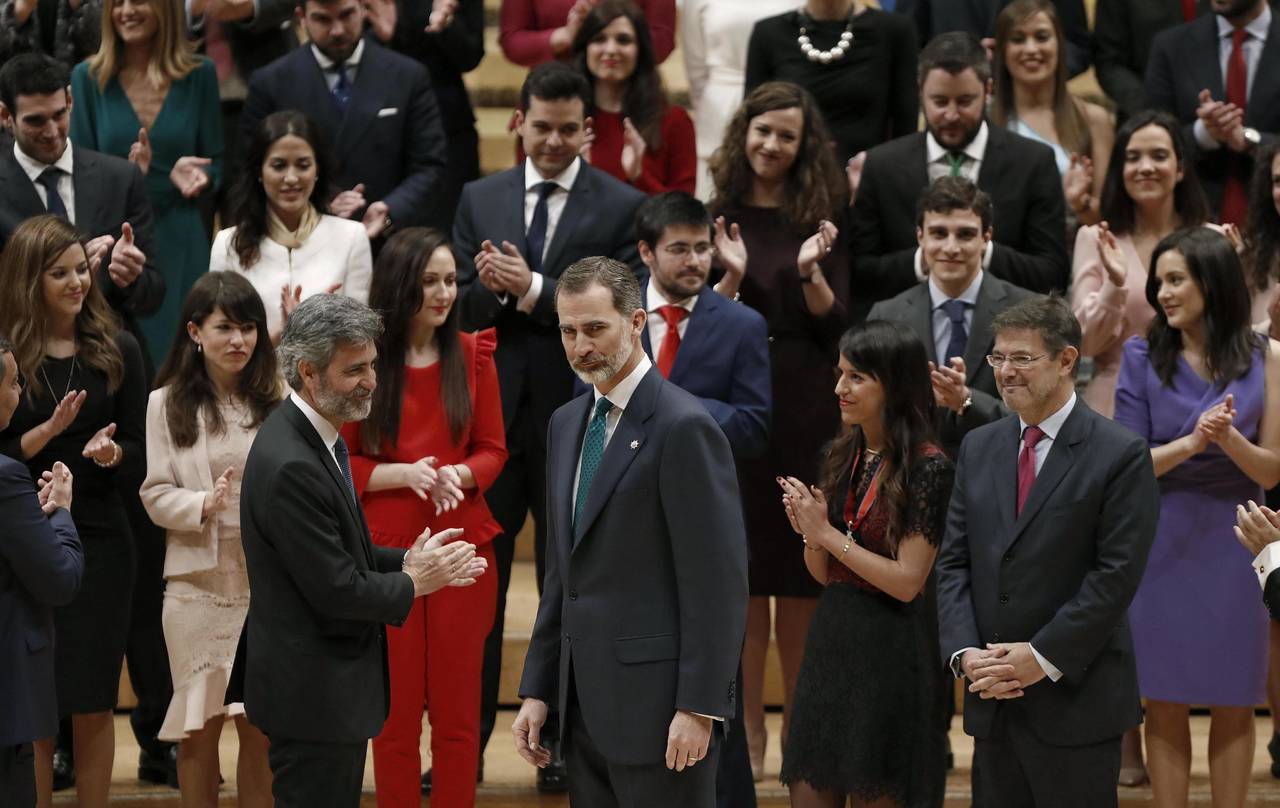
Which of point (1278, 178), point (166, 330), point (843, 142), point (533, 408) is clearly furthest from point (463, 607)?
point (1278, 178)

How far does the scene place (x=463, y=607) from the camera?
15.6 feet

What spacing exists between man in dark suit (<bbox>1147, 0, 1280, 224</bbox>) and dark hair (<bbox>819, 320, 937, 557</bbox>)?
215 centimetres

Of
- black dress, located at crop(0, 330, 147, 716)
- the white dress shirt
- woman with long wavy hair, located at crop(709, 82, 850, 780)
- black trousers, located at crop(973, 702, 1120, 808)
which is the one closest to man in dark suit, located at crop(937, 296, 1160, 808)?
black trousers, located at crop(973, 702, 1120, 808)

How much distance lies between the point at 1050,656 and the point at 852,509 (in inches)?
26.7

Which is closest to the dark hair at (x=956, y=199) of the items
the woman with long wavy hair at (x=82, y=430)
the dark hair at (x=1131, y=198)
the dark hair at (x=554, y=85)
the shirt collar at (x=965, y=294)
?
the shirt collar at (x=965, y=294)

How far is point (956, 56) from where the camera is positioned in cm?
559

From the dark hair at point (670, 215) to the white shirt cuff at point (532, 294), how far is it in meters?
0.37

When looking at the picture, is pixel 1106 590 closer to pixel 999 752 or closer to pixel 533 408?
pixel 999 752

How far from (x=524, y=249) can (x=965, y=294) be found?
1.38m

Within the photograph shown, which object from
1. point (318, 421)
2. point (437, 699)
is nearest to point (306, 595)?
point (318, 421)

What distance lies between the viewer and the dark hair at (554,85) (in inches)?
215

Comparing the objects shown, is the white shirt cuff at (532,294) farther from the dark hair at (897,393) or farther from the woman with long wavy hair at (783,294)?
the dark hair at (897,393)

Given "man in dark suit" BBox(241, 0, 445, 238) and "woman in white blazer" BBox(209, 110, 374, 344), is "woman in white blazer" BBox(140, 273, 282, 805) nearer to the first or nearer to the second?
"woman in white blazer" BBox(209, 110, 374, 344)

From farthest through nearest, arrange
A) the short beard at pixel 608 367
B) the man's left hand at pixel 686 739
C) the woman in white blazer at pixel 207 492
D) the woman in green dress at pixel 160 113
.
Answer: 1. the woman in green dress at pixel 160 113
2. the woman in white blazer at pixel 207 492
3. the short beard at pixel 608 367
4. the man's left hand at pixel 686 739
